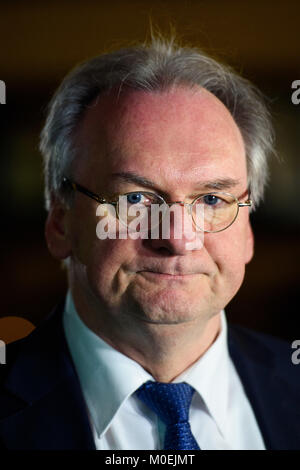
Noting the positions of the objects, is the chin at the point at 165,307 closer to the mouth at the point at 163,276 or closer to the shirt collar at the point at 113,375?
the mouth at the point at 163,276

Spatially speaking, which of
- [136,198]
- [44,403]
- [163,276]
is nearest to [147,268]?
[163,276]

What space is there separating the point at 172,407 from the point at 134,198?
436mm

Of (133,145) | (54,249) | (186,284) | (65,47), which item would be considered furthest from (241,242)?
(65,47)

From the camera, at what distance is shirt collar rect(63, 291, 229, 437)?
1254 millimetres

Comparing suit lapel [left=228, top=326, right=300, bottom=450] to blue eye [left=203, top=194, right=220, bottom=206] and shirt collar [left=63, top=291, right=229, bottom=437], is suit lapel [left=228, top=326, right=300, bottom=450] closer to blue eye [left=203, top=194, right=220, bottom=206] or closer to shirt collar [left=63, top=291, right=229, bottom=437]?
shirt collar [left=63, top=291, right=229, bottom=437]

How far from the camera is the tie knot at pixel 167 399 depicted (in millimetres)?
1234

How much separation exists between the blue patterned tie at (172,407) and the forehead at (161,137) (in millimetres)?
435

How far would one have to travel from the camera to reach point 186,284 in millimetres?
1181

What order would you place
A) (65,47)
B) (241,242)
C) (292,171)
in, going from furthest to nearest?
(292,171)
(65,47)
(241,242)

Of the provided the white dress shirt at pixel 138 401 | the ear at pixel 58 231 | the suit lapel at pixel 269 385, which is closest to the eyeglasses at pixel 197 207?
the ear at pixel 58 231

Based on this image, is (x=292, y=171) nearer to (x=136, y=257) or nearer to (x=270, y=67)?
(x=270, y=67)

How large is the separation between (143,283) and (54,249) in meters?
0.31

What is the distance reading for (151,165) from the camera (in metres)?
1.16

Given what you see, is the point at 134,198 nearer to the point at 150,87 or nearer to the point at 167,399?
the point at 150,87
